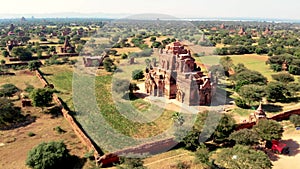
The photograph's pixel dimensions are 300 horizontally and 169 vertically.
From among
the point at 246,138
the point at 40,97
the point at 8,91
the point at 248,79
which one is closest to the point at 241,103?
the point at 248,79

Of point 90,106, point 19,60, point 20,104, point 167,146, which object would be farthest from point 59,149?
point 19,60

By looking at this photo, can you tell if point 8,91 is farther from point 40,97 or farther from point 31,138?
point 31,138

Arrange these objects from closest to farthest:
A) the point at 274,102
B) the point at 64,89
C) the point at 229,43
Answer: the point at 274,102 < the point at 64,89 < the point at 229,43

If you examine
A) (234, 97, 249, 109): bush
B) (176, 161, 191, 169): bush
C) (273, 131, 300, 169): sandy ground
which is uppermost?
(234, 97, 249, 109): bush

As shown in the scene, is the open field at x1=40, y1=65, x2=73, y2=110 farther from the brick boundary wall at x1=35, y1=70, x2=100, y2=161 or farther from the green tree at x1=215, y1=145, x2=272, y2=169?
the green tree at x1=215, y1=145, x2=272, y2=169

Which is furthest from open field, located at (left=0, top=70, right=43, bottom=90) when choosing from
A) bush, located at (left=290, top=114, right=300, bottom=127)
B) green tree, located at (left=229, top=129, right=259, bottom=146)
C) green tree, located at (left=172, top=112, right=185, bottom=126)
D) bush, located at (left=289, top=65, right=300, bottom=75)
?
bush, located at (left=289, top=65, right=300, bottom=75)

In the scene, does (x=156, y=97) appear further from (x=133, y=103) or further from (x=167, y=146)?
(x=167, y=146)
